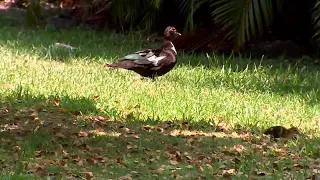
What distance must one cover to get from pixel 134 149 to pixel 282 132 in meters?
1.38

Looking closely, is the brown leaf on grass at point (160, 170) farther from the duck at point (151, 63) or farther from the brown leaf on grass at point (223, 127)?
the duck at point (151, 63)

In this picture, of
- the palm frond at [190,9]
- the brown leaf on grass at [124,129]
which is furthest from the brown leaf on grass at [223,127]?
the palm frond at [190,9]

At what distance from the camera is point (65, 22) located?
16.5m

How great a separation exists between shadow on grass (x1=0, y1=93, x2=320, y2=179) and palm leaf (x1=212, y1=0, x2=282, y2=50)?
4.39 meters

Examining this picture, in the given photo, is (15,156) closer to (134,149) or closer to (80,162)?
(80,162)

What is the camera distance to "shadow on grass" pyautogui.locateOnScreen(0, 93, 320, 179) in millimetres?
5648

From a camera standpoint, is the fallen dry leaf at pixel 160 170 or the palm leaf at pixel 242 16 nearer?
the fallen dry leaf at pixel 160 170

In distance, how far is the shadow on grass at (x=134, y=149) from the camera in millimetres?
5648

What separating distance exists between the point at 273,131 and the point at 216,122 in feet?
2.10

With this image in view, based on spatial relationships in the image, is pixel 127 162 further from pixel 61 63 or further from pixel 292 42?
pixel 292 42

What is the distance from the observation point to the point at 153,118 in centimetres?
735

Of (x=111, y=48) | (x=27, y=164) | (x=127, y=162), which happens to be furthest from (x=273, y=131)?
(x=111, y=48)

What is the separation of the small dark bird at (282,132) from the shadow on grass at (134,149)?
0.11 meters

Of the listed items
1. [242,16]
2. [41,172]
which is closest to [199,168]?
[41,172]
